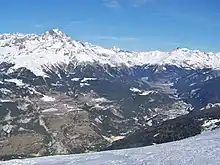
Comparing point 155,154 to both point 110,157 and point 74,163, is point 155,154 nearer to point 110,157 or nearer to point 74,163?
point 110,157

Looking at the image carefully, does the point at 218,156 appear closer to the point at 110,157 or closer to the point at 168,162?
the point at 168,162

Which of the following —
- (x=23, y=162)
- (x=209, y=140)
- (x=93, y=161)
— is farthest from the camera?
(x=209, y=140)

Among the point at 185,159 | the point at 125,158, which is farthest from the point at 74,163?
the point at 185,159

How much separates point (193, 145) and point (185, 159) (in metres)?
9.48

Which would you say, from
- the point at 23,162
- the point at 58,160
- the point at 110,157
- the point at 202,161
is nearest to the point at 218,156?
the point at 202,161

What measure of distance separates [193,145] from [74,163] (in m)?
14.5

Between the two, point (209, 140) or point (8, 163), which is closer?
point (8, 163)

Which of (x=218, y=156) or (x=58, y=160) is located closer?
(x=218, y=156)

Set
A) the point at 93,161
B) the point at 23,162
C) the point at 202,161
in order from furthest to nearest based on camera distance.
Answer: the point at 23,162 < the point at 93,161 < the point at 202,161

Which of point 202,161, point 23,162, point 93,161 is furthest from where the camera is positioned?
point 23,162

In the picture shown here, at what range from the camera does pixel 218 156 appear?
43531mm

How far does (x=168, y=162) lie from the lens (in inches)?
1688

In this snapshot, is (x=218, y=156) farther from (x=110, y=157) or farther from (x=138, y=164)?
(x=110, y=157)

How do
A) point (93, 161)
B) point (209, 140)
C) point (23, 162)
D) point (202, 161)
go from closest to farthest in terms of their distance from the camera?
point (202, 161)
point (93, 161)
point (23, 162)
point (209, 140)
